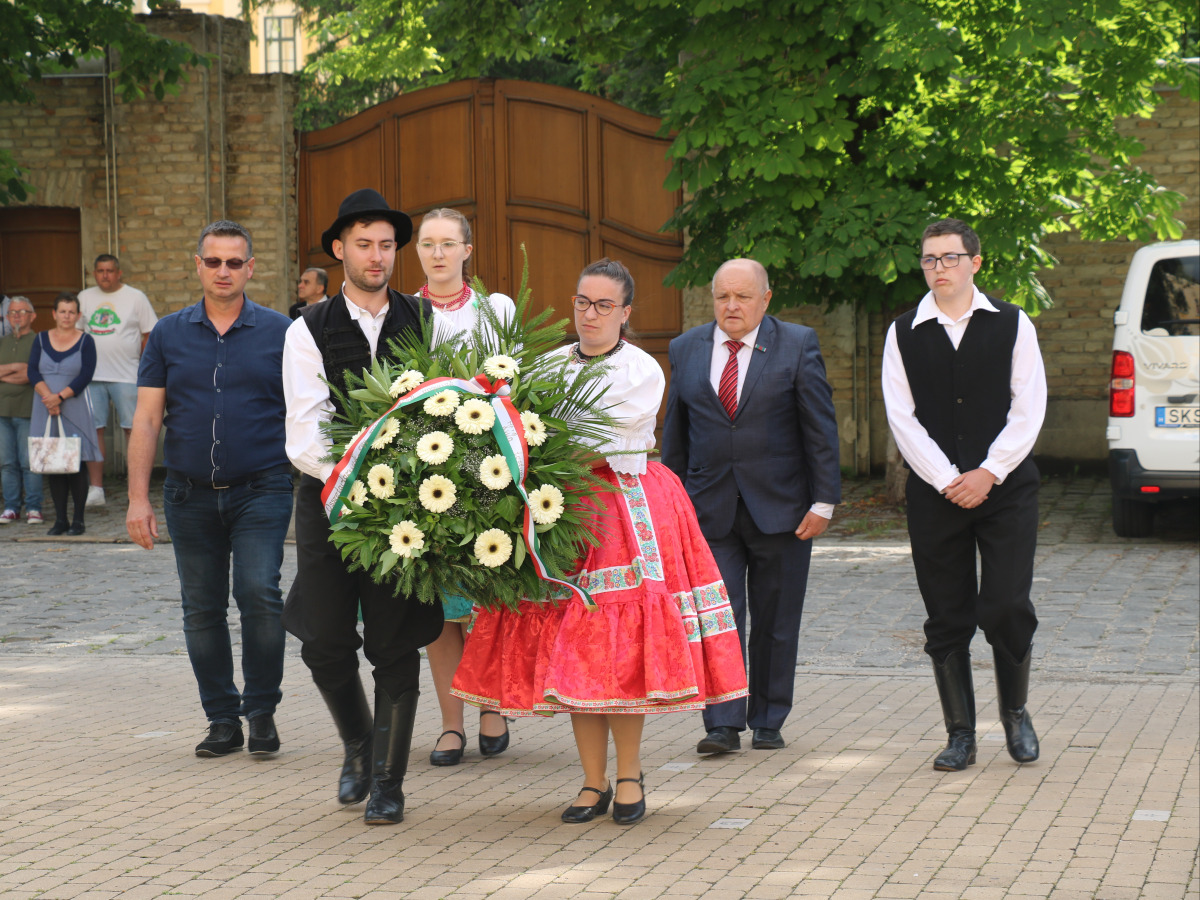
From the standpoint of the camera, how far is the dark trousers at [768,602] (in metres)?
6.04

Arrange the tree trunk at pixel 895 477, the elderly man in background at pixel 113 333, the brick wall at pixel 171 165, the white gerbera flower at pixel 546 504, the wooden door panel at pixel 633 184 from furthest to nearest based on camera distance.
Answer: the brick wall at pixel 171 165 < the wooden door panel at pixel 633 184 < the elderly man in background at pixel 113 333 < the tree trunk at pixel 895 477 < the white gerbera flower at pixel 546 504

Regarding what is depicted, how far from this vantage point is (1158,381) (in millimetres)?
10672

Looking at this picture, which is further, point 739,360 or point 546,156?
point 546,156

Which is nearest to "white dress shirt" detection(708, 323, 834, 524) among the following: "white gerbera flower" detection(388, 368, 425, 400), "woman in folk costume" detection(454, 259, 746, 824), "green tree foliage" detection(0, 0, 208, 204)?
"woman in folk costume" detection(454, 259, 746, 824)

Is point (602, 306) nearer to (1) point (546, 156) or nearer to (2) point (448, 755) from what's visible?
(2) point (448, 755)

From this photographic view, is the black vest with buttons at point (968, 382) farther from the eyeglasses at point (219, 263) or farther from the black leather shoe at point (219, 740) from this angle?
the black leather shoe at point (219, 740)

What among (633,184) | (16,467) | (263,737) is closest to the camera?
(263,737)

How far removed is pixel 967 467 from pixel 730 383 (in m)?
1.06

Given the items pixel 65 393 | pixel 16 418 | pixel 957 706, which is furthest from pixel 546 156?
pixel 957 706

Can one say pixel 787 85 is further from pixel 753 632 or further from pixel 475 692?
pixel 475 692

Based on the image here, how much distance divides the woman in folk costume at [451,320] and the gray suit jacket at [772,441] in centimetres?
104

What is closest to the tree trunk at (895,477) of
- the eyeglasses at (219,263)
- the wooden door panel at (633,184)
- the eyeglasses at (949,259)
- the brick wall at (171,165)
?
the wooden door panel at (633,184)

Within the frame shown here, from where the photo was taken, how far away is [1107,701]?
6.60 meters

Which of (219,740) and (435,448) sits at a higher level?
(435,448)
